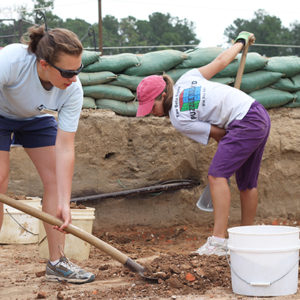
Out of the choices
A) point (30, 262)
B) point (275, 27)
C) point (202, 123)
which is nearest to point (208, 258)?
point (202, 123)

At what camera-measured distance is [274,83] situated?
5.33 m

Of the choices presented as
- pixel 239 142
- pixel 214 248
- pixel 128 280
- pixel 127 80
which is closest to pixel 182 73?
pixel 127 80

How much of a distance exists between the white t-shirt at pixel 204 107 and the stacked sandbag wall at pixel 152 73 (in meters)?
1.52

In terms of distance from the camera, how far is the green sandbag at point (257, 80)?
5.22 m

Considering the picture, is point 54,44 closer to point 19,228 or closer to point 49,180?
point 49,180

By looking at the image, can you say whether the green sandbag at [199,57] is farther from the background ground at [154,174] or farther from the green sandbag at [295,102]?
the green sandbag at [295,102]

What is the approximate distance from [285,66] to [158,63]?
4.17ft

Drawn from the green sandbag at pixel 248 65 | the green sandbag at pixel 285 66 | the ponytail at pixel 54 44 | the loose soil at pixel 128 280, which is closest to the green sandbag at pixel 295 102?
the green sandbag at pixel 285 66

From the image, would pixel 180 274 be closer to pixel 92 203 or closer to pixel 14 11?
pixel 92 203

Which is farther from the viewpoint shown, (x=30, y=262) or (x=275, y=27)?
(x=275, y=27)

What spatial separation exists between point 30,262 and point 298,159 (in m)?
2.86

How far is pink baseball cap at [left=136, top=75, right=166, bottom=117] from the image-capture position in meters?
3.67

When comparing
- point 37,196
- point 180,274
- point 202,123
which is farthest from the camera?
point 37,196

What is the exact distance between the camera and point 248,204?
3.87 meters
